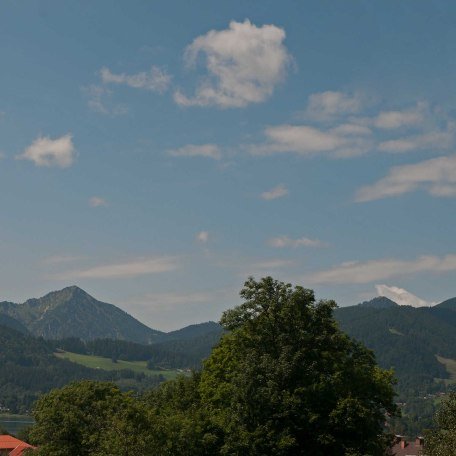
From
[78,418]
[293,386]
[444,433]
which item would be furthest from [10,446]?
[444,433]

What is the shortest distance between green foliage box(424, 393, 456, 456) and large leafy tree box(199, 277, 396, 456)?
12.6 feet

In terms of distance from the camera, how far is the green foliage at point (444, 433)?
161ft

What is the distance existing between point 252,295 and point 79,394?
84.9 feet

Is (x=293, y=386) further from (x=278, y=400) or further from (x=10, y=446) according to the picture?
(x=10, y=446)

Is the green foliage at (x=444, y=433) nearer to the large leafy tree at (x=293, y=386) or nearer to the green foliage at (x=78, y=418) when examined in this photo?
the large leafy tree at (x=293, y=386)

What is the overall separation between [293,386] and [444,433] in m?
11.9

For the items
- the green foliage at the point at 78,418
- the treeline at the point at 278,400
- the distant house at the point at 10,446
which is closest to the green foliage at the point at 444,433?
the treeline at the point at 278,400

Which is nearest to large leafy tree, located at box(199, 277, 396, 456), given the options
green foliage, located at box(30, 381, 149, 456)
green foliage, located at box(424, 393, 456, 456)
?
green foliage, located at box(424, 393, 456, 456)

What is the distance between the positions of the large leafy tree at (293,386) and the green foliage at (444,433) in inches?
151

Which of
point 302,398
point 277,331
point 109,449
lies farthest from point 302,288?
point 109,449

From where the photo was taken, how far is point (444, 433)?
5309 cm

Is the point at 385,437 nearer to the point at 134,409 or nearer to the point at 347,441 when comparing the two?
the point at 347,441

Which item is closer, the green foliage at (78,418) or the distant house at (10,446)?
the green foliage at (78,418)

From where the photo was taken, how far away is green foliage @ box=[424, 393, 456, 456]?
4901 centimetres
